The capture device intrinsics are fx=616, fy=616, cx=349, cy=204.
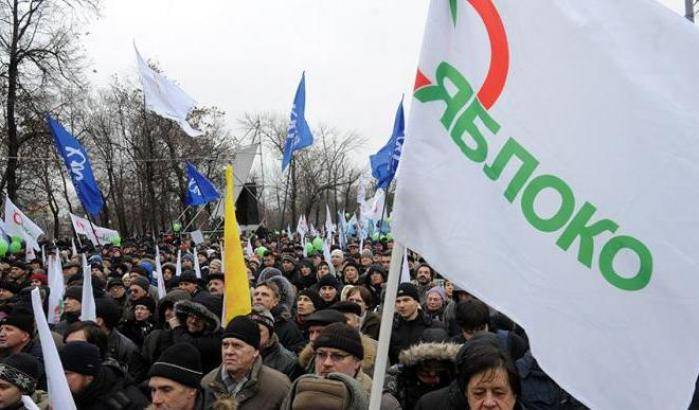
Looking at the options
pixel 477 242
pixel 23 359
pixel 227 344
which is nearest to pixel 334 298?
pixel 227 344

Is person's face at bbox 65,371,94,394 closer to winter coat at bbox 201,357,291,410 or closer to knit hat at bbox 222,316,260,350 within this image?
winter coat at bbox 201,357,291,410

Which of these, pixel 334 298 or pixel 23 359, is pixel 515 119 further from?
pixel 334 298

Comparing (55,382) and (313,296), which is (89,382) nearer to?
(55,382)

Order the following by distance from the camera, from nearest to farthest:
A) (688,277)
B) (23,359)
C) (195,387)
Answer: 1. (688,277)
2. (195,387)
3. (23,359)

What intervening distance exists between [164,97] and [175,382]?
1272cm

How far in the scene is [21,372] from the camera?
3797mm

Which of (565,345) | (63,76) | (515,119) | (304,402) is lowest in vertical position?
(304,402)

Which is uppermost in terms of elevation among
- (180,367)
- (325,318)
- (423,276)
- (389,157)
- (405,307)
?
(389,157)

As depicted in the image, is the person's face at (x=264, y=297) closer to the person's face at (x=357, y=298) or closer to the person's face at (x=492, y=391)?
the person's face at (x=357, y=298)

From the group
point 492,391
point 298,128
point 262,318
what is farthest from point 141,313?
A: point 298,128

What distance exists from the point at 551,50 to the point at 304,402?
76.2 inches

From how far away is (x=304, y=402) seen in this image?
2975mm

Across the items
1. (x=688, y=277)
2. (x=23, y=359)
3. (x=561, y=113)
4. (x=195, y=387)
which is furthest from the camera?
(x=23, y=359)

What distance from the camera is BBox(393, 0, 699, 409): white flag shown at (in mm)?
2008
